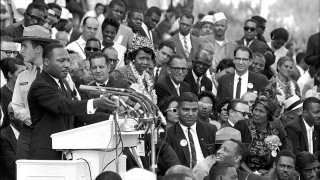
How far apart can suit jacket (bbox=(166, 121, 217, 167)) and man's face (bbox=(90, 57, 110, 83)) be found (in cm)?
131

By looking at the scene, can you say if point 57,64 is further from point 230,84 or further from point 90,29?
point 90,29

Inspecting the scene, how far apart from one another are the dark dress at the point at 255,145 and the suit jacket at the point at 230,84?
5.28ft

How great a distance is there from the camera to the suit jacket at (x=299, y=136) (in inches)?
571

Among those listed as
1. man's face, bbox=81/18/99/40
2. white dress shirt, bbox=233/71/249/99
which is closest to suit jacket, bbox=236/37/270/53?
white dress shirt, bbox=233/71/249/99

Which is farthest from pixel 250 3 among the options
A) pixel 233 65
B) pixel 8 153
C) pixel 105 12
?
pixel 8 153

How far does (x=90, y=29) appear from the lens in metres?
16.3

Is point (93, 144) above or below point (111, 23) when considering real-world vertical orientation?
below

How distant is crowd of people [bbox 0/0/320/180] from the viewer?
34.2 ft

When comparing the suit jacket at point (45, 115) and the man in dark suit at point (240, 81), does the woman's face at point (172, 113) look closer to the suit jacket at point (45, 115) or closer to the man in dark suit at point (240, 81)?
the man in dark suit at point (240, 81)

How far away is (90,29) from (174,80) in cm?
204

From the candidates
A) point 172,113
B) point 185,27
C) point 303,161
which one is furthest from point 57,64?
point 185,27

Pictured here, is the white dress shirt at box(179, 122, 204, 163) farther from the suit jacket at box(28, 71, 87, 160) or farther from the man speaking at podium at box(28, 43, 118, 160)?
the suit jacket at box(28, 71, 87, 160)

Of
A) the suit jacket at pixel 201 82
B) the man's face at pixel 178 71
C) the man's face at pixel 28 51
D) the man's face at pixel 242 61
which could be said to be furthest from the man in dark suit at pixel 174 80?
the man's face at pixel 28 51

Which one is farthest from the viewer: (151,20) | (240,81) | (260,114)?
(151,20)
